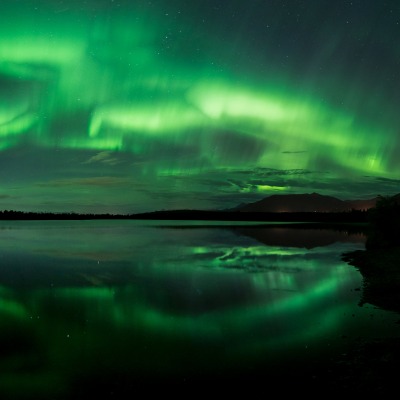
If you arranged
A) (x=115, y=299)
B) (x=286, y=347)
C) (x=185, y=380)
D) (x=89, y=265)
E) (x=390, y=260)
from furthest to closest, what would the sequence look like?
(x=89, y=265) < (x=390, y=260) < (x=115, y=299) < (x=286, y=347) < (x=185, y=380)

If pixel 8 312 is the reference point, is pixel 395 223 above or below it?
above

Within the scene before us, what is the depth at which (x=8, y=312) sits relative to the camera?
23453 mm

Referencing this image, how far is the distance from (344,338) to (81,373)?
999 cm

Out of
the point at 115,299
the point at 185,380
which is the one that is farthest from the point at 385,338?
the point at 115,299

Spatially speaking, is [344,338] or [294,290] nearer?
[344,338]

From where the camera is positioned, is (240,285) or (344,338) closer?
(344,338)

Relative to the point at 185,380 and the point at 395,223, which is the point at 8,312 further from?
the point at 395,223

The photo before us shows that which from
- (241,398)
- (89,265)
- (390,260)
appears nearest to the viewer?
(241,398)

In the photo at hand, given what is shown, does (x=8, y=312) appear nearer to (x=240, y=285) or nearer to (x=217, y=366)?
(x=217, y=366)

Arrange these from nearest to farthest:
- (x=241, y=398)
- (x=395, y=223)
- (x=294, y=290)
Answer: (x=241, y=398) < (x=294, y=290) < (x=395, y=223)

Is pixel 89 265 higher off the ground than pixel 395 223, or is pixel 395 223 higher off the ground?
pixel 395 223

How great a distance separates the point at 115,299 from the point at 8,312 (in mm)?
6248

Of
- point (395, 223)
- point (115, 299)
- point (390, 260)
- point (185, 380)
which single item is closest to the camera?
point (185, 380)

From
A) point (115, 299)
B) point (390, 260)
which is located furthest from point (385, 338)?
point (390, 260)
